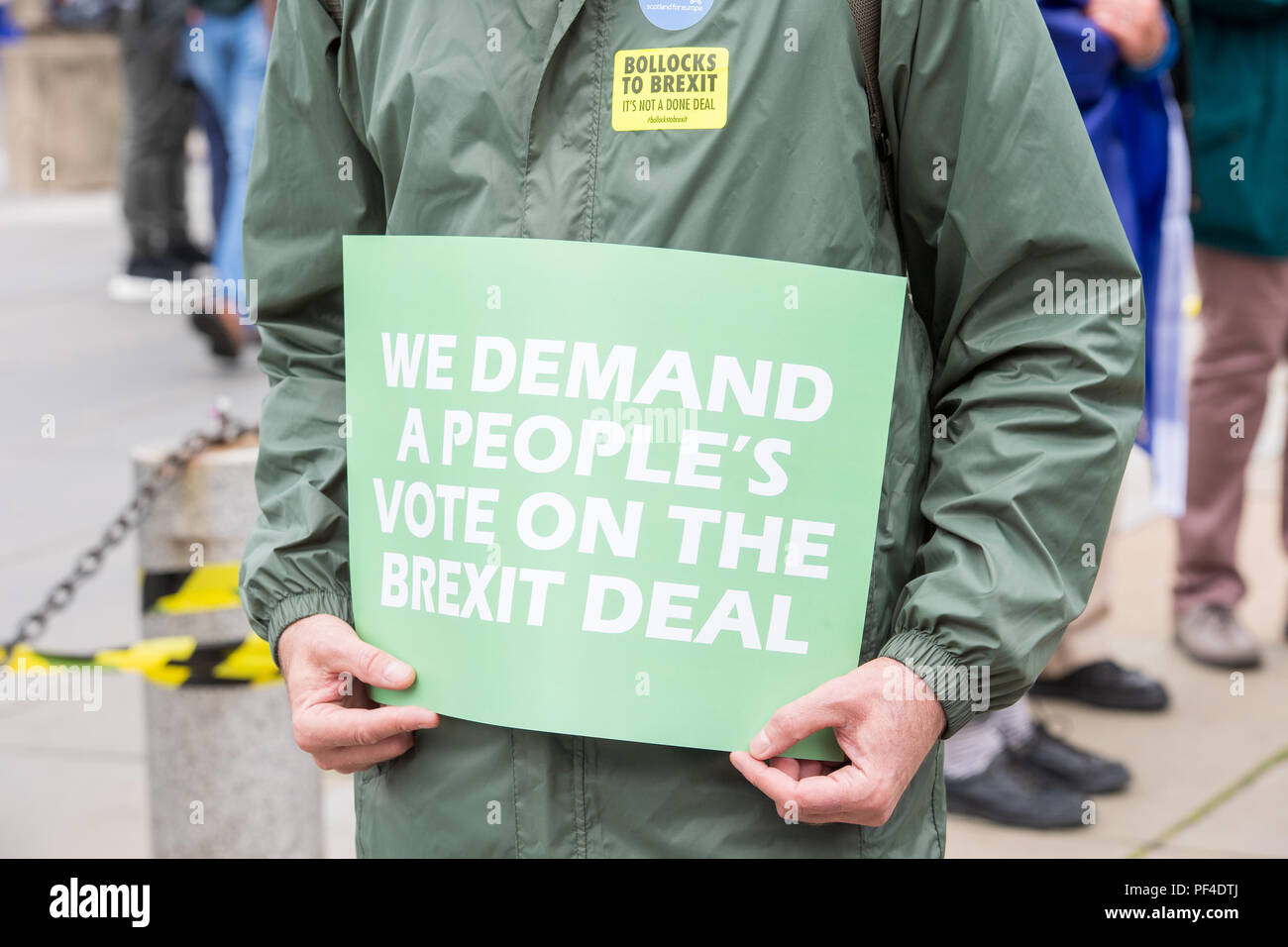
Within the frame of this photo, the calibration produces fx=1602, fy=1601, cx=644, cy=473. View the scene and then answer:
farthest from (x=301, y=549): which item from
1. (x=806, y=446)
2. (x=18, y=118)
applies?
(x=18, y=118)

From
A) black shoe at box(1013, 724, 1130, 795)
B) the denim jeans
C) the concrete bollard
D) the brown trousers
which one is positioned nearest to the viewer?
the concrete bollard

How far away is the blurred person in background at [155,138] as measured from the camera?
32.3ft

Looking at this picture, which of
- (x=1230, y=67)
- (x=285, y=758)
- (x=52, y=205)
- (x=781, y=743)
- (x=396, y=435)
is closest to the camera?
(x=781, y=743)

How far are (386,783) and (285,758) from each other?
5.57 feet

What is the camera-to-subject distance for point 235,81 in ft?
28.2

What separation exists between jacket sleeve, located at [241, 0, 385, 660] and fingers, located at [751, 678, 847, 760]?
585mm

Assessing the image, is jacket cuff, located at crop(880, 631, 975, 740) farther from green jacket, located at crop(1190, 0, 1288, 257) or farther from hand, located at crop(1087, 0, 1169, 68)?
green jacket, located at crop(1190, 0, 1288, 257)

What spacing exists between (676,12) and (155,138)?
9.12 meters

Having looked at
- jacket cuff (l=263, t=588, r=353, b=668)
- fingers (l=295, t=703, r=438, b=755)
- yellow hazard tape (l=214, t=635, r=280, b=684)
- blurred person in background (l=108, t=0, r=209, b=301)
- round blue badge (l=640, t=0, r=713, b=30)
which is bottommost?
yellow hazard tape (l=214, t=635, r=280, b=684)

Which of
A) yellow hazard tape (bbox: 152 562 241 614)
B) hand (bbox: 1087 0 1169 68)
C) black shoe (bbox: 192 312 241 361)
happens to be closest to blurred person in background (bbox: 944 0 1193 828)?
→ hand (bbox: 1087 0 1169 68)

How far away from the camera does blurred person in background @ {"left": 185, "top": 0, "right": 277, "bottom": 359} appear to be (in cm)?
822

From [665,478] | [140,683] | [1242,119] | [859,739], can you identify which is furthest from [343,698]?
[1242,119]

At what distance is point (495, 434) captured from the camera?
1.81 metres
